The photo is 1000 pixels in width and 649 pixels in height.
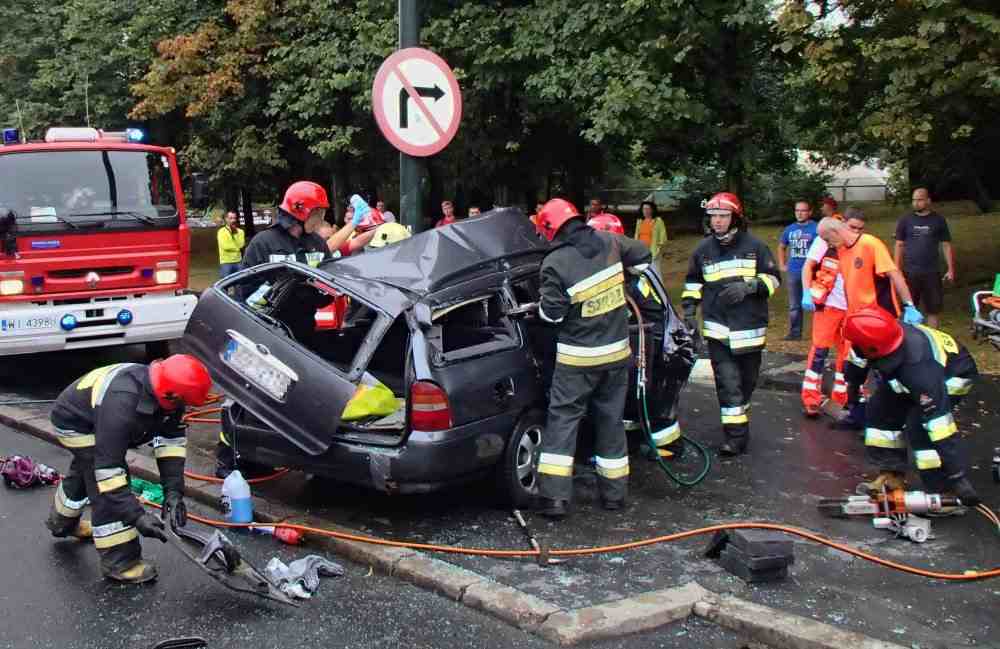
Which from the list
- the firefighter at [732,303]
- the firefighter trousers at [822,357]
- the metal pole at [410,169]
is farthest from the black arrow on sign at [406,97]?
the firefighter trousers at [822,357]

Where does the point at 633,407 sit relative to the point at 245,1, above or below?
below

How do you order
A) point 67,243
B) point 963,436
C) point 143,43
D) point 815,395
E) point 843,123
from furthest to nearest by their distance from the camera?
point 143,43 → point 843,123 → point 67,243 → point 815,395 → point 963,436

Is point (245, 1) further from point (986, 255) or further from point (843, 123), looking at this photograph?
point (986, 255)

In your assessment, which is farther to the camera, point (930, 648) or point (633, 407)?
point (633, 407)

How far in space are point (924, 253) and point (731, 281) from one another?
14.4 feet

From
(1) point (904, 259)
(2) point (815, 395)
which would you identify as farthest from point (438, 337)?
(1) point (904, 259)

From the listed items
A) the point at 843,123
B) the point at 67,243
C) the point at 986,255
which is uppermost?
the point at 843,123

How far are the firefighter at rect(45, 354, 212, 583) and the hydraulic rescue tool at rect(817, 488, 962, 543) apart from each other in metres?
3.74

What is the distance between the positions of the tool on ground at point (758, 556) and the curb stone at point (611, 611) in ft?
1.01

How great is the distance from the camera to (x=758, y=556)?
16.0 ft

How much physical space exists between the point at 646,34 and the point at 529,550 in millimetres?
9627

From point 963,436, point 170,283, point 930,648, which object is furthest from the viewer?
point 170,283

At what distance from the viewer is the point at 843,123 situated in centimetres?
1326

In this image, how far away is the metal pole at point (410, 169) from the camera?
23.5 ft
